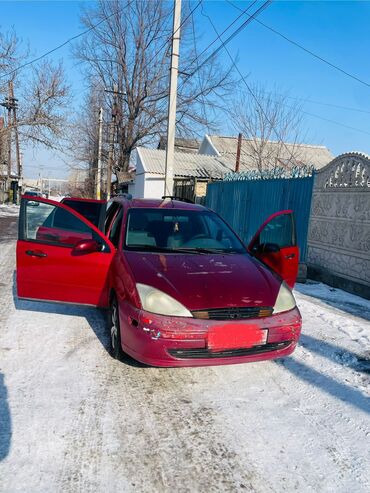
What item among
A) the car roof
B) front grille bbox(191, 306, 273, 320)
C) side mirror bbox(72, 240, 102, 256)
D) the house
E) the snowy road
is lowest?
the snowy road

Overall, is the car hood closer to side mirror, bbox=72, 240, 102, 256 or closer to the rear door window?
side mirror, bbox=72, 240, 102, 256

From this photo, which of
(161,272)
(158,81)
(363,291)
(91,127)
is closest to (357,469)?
(161,272)

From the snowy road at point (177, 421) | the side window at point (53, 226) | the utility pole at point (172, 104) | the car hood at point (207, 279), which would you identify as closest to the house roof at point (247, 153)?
the utility pole at point (172, 104)

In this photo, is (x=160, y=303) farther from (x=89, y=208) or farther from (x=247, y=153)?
(x=247, y=153)

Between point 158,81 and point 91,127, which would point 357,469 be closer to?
point 158,81

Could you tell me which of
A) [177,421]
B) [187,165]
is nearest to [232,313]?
[177,421]

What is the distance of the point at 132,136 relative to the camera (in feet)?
111

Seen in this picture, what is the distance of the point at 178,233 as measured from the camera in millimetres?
4695

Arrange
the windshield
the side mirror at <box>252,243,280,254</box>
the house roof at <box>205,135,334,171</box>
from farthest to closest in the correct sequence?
the house roof at <box>205,135,334,171</box> < the side mirror at <box>252,243,280,254</box> < the windshield

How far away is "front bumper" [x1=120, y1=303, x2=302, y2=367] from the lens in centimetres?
317

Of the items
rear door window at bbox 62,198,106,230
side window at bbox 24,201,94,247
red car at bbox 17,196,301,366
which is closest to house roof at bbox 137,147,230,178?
rear door window at bbox 62,198,106,230

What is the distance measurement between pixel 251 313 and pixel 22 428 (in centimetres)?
185

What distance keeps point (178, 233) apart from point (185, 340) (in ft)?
5.79

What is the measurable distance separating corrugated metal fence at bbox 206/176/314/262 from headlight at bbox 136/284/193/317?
6062mm
